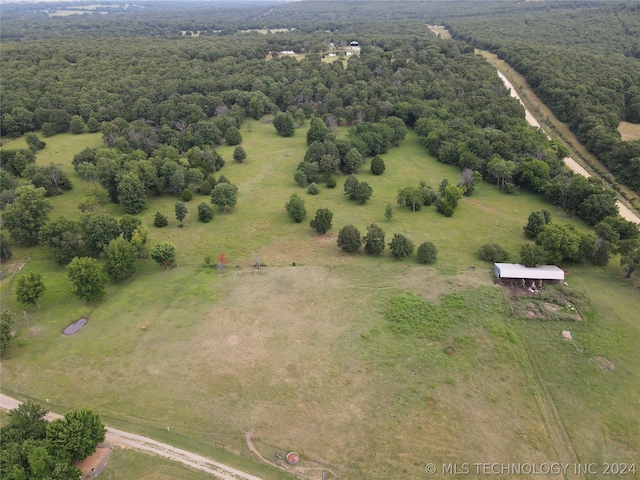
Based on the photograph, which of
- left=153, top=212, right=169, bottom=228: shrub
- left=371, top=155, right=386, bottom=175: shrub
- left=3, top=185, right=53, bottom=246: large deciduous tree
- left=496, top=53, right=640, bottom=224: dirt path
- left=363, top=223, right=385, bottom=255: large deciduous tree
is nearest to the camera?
left=363, top=223, right=385, bottom=255: large deciduous tree

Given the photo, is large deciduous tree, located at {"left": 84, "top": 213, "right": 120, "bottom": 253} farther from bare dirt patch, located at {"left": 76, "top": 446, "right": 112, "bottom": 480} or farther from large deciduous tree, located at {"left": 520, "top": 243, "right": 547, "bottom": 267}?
large deciduous tree, located at {"left": 520, "top": 243, "right": 547, "bottom": 267}

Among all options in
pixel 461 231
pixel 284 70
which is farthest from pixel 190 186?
pixel 284 70

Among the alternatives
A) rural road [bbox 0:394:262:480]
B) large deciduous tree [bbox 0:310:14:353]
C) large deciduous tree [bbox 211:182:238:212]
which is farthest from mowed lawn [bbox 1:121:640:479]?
large deciduous tree [bbox 211:182:238:212]

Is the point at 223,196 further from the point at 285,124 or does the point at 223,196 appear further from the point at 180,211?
the point at 285,124

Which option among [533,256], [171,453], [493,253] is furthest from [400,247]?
[171,453]

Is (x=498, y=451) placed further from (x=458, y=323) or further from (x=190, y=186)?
(x=190, y=186)

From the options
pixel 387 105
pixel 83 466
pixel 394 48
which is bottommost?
pixel 83 466

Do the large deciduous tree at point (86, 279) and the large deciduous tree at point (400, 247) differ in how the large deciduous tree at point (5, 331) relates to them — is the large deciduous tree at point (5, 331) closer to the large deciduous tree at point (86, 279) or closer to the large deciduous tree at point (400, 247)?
the large deciduous tree at point (86, 279)
